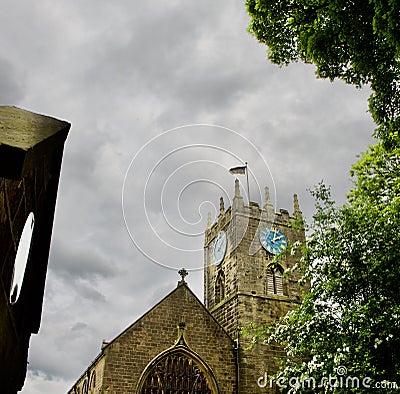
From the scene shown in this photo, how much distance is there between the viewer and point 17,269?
4.22 metres

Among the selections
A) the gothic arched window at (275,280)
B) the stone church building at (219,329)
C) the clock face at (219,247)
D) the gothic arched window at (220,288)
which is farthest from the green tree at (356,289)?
the clock face at (219,247)

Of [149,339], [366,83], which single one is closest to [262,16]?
[366,83]

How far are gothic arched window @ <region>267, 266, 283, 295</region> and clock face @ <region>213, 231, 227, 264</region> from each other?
3432mm

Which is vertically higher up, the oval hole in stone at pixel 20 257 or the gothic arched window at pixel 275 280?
the gothic arched window at pixel 275 280

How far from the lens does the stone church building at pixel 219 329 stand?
17.9 m

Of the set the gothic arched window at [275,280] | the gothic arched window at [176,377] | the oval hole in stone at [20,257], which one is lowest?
the oval hole in stone at [20,257]

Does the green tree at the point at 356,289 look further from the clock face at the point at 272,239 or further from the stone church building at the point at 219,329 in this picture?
the clock face at the point at 272,239

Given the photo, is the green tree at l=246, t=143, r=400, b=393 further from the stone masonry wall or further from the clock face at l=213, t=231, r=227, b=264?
the clock face at l=213, t=231, r=227, b=264

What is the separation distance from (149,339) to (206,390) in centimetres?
338

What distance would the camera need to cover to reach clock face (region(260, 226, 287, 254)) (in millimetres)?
25297

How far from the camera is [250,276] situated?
23766mm

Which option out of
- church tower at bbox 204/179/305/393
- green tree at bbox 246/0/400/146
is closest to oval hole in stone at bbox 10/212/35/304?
green tree at bbox 246/0/400/146

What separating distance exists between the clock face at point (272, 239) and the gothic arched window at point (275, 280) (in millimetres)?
1136

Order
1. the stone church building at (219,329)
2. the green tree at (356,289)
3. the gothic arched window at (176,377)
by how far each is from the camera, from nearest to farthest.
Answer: the green tree at (356,289)
the gothic arched window at (176,377)
the stone church building at (219,329)
